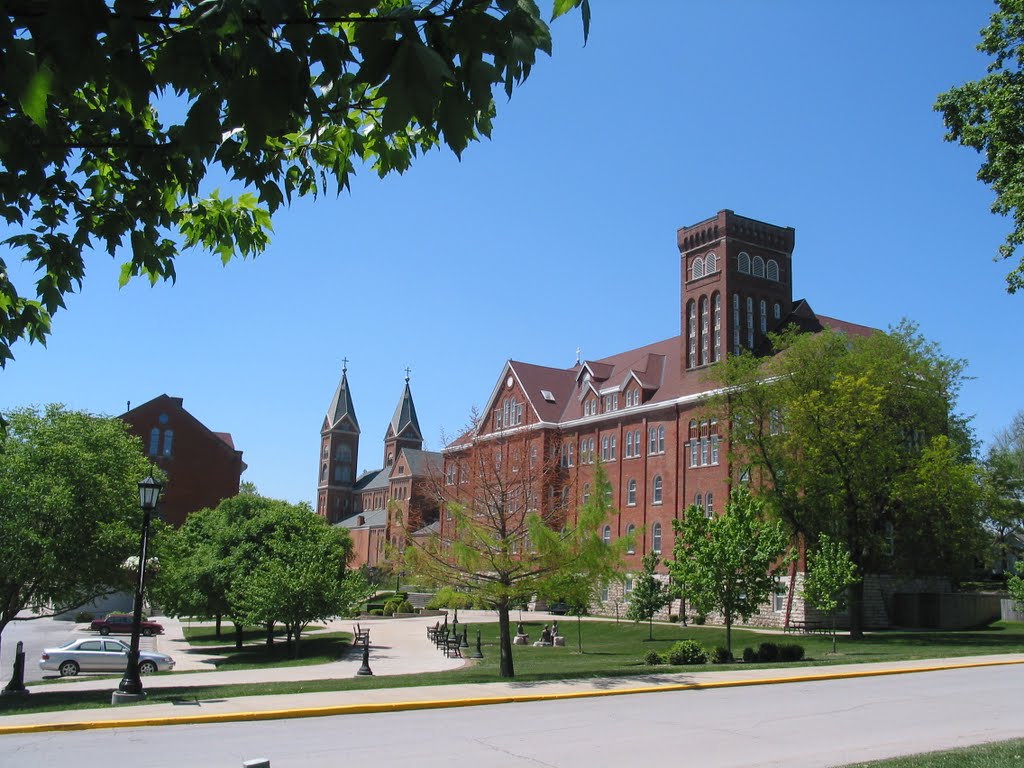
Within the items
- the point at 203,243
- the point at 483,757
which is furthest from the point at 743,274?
the point at 203,243

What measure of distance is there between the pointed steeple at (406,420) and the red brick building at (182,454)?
61175 millimetres

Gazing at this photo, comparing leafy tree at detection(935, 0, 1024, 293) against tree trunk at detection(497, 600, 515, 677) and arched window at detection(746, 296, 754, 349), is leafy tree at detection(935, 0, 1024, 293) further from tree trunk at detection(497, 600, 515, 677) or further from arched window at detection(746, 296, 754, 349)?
arched window at detection(746, 296, 754, 349)

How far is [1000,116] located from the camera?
17859 mm

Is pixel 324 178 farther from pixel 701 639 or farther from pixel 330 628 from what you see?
pixel 330 628

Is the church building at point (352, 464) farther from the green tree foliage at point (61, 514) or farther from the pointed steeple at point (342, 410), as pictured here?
the green tree foliage at point (61, 514)

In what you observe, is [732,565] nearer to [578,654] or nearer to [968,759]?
[578,654]

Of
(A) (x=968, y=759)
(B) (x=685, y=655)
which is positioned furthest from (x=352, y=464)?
(A) (x=968, y=759)

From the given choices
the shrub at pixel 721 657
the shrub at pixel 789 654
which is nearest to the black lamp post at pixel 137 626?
the shrub at pixel 721 657

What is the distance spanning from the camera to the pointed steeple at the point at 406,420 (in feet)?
423

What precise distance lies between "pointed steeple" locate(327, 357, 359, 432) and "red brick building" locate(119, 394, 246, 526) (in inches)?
2601

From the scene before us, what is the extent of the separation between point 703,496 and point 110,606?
132 feet

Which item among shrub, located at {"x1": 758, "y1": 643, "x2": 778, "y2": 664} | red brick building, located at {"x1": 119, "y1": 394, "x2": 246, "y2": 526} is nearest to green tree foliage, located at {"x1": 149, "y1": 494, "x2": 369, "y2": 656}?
shrub, located at {"x1": 758, "y1": 643, "x2": 778, "y2": 664}

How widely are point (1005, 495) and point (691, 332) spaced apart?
18502 millimetres

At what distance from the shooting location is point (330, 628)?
168ft
